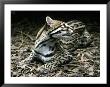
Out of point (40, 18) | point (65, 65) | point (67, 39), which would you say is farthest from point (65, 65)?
point (40, 18)

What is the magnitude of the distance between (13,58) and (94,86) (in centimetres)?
38

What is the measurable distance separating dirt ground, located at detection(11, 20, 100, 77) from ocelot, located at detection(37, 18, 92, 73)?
0.02 m

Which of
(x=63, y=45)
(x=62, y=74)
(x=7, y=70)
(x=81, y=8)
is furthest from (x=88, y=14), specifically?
(x=7, y=70)

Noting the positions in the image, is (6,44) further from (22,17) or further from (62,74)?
(62,74)

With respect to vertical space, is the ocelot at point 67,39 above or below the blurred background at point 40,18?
below

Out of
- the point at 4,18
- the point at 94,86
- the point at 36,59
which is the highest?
the point at 4,18

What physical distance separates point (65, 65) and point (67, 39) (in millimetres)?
119

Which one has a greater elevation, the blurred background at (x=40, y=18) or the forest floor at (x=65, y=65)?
the blurred background at (x=40, y=18)

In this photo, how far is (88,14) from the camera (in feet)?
4.82

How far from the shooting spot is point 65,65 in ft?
4.83

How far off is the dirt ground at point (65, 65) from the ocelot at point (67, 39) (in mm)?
23

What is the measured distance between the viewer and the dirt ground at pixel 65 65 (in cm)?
146

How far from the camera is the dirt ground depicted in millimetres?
1462

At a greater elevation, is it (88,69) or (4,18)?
(4,18)
